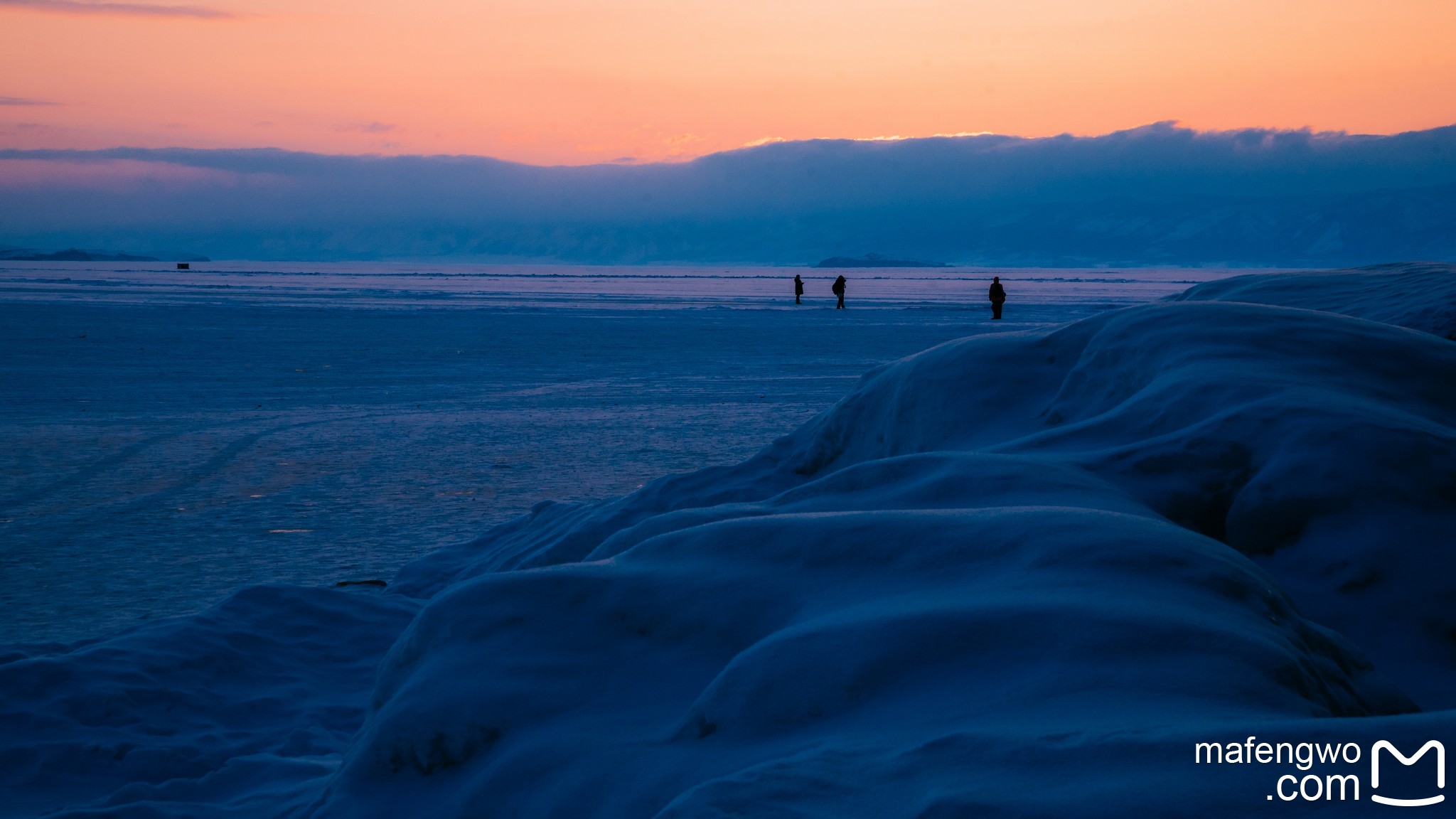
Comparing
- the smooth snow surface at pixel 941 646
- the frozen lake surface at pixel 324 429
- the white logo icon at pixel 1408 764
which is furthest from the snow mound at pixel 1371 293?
the frozen lake surface at pixel 324 429

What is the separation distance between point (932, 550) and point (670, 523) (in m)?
1.25

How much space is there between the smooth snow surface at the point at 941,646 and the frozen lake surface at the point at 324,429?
1.21 metres

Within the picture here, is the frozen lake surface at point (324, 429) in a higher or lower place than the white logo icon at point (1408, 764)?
lower

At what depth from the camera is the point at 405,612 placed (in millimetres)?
5449

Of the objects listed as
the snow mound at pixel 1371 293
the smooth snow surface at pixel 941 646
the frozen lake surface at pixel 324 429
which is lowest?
the frozen lake surface at pixel 324 429

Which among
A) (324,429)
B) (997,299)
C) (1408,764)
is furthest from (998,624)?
(997,299)

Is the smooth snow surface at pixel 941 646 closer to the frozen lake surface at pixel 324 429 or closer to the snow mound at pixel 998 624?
the snow mound at pixel 998 624

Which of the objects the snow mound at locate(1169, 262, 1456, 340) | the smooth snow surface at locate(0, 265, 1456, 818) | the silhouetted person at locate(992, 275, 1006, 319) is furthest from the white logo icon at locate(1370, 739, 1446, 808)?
the silhouetted person at locate(992, 275, 1006, 319)

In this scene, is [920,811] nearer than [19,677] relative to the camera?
Yes

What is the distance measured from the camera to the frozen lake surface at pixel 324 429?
614 cm

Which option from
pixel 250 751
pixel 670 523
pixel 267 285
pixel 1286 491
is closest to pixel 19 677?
pixel 250 751

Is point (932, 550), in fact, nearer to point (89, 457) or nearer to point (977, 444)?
point (977, 444)

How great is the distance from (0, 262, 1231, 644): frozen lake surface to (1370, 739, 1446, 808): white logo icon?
499 centimetres

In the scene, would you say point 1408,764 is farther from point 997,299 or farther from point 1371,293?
point 997,299
